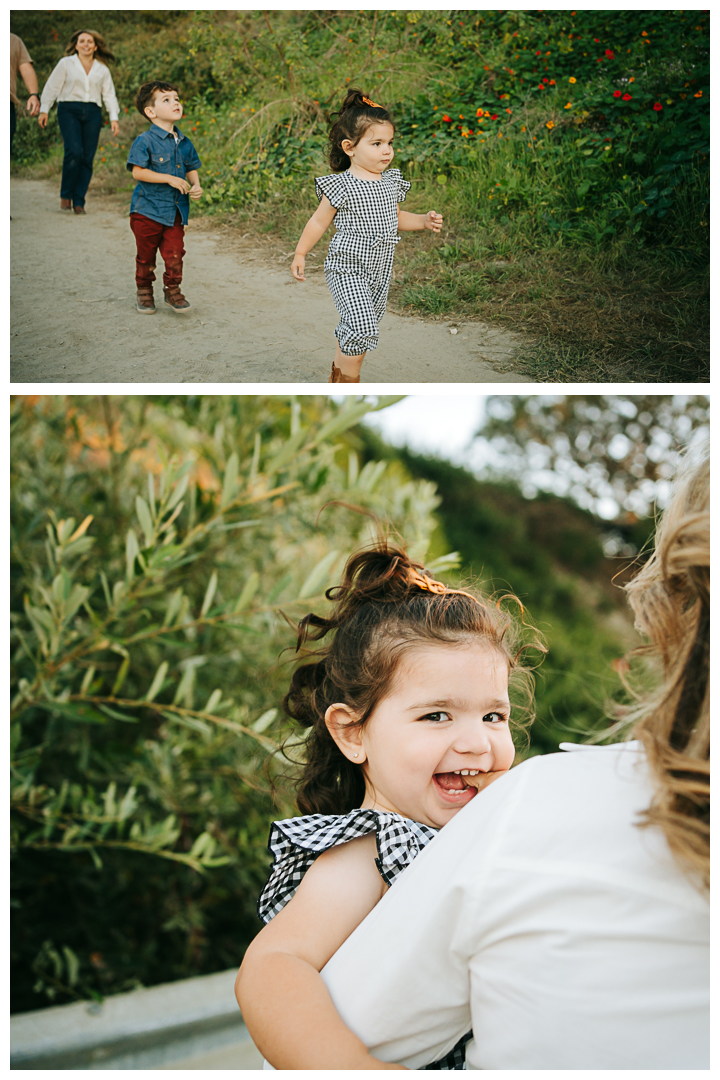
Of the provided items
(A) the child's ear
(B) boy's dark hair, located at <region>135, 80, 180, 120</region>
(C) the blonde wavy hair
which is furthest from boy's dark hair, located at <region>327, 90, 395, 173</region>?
(C) the blonde wavy hair

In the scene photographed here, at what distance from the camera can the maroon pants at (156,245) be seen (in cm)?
418

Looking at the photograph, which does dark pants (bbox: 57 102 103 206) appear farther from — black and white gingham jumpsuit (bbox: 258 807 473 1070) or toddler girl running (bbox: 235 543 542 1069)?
black and white gingham jumpsuit (bbox: 258 807 473 1070)

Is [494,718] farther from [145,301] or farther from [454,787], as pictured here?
[145,301]

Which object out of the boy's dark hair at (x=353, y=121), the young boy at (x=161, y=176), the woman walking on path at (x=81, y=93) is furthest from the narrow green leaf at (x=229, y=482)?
the woman walking on path at (x=81, y=93)

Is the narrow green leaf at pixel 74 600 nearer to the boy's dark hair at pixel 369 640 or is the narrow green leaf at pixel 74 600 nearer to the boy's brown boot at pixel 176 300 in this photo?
the boy's dark hair at pixel 369 640

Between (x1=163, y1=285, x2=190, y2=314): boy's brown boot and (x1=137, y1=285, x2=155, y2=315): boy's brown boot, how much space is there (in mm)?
96

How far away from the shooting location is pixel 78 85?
16.9 ft

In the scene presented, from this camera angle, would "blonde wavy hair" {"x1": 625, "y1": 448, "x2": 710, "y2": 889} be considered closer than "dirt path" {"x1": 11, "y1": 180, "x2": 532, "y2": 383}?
Yes

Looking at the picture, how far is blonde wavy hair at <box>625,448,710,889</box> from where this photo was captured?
29.0 inches

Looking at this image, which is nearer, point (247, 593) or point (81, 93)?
point (247, 593)

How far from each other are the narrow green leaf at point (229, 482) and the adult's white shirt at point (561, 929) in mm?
1129

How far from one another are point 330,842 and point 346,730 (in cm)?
26

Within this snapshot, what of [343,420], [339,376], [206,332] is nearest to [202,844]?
[343,420]

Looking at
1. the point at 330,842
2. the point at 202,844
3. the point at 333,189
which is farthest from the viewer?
the point at 333,189
